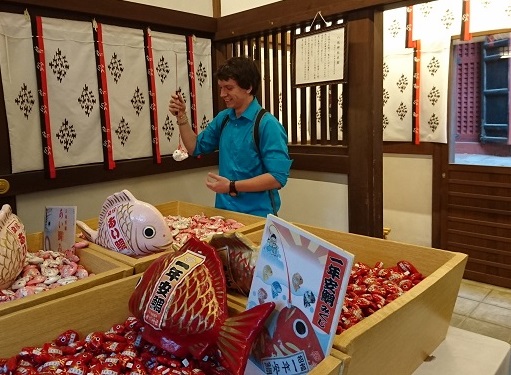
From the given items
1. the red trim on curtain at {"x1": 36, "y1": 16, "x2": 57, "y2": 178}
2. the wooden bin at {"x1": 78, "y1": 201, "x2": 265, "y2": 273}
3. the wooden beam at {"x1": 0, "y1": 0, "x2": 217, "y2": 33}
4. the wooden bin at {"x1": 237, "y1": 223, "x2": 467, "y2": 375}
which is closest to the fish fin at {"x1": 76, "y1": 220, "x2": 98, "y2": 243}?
the wooden bin at {"x1": 78, "y1": 201, "x2": 265, "y2": 273}

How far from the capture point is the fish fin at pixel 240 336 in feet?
2.77

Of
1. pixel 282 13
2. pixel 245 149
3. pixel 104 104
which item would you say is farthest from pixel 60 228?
pixel 282 13

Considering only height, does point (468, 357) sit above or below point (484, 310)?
above

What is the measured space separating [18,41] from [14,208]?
0.87 m

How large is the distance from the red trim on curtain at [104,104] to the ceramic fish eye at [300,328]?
219cm

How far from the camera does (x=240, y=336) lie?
0.86 m

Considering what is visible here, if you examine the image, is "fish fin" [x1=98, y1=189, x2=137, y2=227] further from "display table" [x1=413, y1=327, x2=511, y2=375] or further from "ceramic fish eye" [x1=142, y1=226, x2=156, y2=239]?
"display table" [x1=413, y1=327, x2=511, y2=375]

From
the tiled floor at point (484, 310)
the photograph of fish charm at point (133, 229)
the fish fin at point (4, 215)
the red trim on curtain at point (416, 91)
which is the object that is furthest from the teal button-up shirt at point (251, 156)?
the red trim on curtain at point (416, 91)

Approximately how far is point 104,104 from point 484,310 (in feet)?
9.97

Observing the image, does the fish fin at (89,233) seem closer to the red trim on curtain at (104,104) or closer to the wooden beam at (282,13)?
the red trim on curtain at (104,104)

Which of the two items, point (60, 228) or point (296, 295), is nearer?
point (296, 295)

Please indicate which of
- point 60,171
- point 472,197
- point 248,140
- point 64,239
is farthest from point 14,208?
point 472,197

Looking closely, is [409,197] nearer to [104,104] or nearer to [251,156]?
[251,156]

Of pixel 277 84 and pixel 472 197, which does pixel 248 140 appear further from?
pixel 472 197
